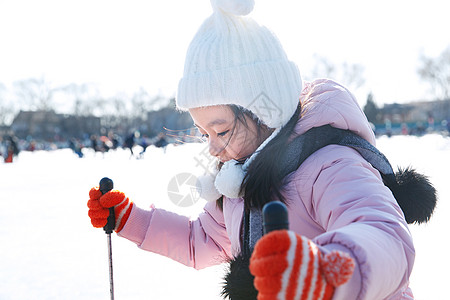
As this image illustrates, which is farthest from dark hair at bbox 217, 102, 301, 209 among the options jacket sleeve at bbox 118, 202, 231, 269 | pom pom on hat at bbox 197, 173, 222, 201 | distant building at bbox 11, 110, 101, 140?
distant building at bbox 11, 110, 101, 140

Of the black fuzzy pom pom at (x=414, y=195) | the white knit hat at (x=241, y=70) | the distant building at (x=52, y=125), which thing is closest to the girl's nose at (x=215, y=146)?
the white knit hat at (x=241, y=70)

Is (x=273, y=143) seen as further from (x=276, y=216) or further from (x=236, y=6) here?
(x=276, y=216)

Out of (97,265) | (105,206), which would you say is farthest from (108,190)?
(97,265)

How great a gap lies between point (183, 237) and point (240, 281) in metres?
0.71

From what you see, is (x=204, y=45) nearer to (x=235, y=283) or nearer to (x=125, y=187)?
(x=235, y=283)

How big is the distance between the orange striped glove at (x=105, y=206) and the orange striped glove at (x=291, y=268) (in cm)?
101

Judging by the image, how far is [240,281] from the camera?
1.03 m

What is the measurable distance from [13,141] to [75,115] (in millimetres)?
42723

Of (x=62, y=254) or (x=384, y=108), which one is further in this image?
(x=384, y=108)

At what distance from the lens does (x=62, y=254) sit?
10.7ft

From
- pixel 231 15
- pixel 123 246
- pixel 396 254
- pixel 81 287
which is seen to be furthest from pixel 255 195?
pixel 123 246

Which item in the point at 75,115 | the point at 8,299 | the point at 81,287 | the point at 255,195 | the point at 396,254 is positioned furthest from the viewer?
the point at 75,115

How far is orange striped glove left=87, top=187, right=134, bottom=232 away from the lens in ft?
5.04

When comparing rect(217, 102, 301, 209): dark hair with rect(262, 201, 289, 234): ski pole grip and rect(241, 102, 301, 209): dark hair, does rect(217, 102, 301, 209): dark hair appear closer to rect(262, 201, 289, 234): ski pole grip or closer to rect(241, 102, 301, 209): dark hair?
rect(241, 102, 301, 209): dark hair
